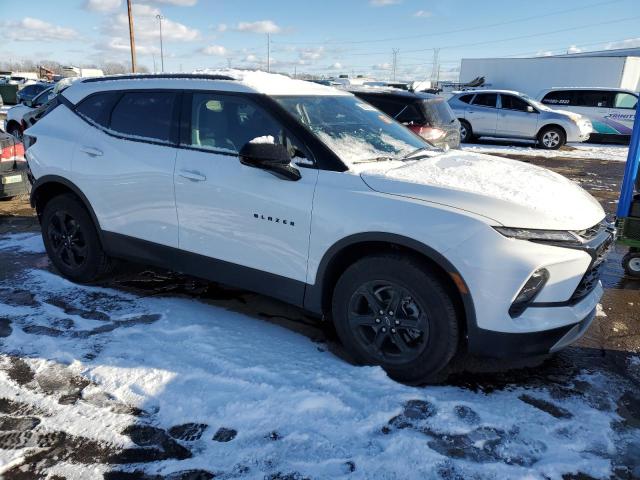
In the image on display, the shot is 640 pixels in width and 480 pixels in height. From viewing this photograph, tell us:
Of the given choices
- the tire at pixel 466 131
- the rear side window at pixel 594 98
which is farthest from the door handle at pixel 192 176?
the rear side window at pixel 594 98

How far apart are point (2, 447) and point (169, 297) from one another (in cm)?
191

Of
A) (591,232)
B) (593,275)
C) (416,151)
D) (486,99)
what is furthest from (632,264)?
(486,99)

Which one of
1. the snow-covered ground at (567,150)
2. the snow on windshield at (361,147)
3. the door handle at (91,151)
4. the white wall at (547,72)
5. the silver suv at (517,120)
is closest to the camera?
the snow on windshield at (361,147)

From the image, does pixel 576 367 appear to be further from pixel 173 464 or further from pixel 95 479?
pixel 95 479

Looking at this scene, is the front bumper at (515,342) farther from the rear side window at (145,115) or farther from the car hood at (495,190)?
the rear side window at (145,115)

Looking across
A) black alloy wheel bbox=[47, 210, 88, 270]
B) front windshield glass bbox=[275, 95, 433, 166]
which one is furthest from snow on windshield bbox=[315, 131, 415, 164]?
black alloy wheel bbox=[47, 210, 88, 270]

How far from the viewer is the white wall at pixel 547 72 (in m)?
23.8

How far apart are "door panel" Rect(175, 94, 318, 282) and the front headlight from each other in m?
1.13

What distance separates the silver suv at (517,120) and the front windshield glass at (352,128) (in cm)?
1287

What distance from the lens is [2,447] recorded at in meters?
2.45

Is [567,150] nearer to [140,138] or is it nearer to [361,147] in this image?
[361,147]

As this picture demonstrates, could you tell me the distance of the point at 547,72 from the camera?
27.1 m

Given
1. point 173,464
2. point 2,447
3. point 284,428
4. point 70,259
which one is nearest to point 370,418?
point 284,428

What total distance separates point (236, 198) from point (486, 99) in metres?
15.4
